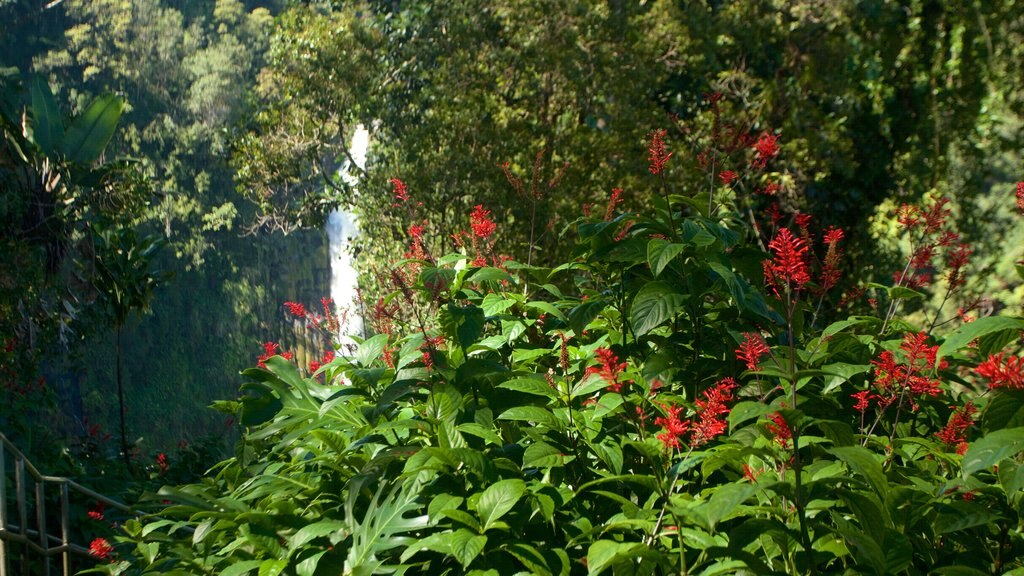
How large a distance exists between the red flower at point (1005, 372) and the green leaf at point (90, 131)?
792cm

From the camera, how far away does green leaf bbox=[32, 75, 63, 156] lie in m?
7.87

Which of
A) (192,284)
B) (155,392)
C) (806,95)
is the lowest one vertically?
(806,95)

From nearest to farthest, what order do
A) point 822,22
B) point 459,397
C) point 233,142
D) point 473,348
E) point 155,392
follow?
1. point 459,397
2. point 473,348
3. point 822,22
4. point 233,142
5. point 155,392

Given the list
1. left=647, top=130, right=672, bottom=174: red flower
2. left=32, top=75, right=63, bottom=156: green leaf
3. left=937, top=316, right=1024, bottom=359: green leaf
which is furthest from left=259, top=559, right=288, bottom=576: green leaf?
left=32, top=75, right=63, bottom=156: green leaf

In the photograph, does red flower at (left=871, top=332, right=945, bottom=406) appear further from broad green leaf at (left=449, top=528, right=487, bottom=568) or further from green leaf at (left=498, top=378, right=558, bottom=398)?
broad green leaf at (left=449, top=528, right=487, bottom=568)

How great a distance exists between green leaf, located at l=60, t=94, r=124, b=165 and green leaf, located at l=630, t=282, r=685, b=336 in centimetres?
742

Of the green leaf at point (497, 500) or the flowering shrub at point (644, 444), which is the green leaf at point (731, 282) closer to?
the flowering shrub at point (644, 444)

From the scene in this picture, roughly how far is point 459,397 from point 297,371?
56 cm

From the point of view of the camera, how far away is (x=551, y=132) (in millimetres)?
8336

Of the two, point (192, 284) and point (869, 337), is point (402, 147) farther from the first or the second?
point (192, 284)

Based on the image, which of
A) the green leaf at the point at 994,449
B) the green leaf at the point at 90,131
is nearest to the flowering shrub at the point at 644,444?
the green leaf at the point at 994,449

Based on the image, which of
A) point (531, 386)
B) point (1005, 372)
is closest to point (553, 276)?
point (531, 386)

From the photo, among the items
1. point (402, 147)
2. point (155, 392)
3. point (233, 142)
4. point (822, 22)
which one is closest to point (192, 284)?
point (155, 392)

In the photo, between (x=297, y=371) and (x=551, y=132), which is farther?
(x=551, y=132)
